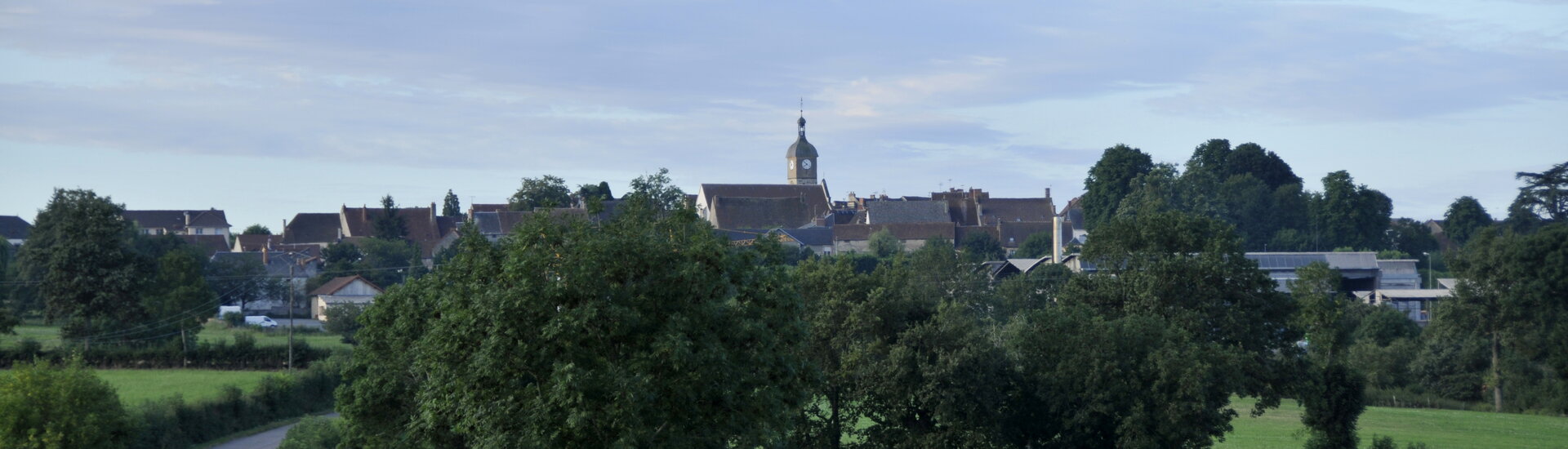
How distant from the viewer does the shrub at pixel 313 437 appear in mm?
30312

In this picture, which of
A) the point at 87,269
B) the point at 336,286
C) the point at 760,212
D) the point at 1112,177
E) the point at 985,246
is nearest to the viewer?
the point at 87,269

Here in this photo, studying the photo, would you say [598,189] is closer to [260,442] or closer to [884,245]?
[884,245]

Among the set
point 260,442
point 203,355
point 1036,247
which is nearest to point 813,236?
Result: point 1036,247

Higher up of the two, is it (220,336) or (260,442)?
(220,336)

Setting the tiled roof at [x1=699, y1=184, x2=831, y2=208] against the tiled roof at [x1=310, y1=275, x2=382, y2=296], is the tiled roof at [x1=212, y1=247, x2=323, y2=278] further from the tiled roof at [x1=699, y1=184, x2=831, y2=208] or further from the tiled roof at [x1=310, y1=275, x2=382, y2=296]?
the tiled roof at [x1=699, y1=184, x2=831, y2=208]

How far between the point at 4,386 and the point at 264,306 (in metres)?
63.4

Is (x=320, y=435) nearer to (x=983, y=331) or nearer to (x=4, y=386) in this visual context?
(x=4, y=386)

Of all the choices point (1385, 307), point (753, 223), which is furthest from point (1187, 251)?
point (753, 223)

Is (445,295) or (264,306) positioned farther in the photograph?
(264,306)

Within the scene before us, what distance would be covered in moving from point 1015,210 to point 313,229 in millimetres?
78593

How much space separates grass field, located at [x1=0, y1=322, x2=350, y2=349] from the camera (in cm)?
5841

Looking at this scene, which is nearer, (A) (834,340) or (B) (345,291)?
(A) (834,340)

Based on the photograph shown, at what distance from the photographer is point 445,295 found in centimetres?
1791

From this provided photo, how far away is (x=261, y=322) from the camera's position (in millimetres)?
77000
